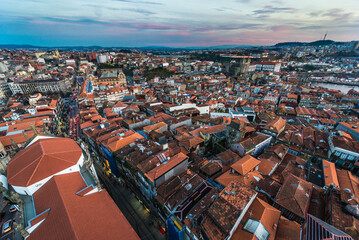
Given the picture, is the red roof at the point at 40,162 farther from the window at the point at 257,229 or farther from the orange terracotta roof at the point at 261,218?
the window at the point at 257,229

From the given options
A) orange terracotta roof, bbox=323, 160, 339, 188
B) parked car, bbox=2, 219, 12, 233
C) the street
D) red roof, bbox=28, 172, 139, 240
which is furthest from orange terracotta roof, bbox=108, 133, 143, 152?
orange terracotta roof, bbox=323, 160, 339, 188

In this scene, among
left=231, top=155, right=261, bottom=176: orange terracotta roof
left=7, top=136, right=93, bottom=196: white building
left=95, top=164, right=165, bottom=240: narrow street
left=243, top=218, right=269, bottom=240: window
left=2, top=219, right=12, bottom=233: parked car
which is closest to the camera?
left=243, top=218, right=269, bottom=240: window

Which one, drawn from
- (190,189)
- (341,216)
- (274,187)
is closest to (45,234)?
(190,189)

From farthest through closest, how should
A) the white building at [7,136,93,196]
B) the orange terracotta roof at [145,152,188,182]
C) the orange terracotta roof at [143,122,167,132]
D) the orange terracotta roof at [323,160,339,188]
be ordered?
the orange terracotta roof at [143,122,167,132]
the orange terracotta roof at [323,160,339,188]
the orange terracotta roof at [145,152,188,182]
the white building at [7,136,93,196]

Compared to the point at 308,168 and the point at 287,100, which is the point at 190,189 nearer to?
the point at 308,168

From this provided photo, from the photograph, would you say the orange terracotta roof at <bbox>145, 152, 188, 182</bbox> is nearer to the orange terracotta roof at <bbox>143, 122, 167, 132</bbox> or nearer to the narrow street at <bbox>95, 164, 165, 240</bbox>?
the narrow street at <bbox>95, 164, 165, 240</bbox>
